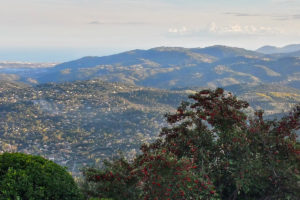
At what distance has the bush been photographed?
1089 cm

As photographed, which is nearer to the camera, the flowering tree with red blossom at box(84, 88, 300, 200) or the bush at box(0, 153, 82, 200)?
the bush at box(0, 153, 82, 200)

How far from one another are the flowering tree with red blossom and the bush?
227 centimetres

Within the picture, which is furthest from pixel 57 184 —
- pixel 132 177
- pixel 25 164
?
pixel 132 177

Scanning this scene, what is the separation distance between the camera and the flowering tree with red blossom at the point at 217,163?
12.0 metres

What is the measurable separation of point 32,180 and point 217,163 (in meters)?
8.77

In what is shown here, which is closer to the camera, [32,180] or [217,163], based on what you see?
[32,180]

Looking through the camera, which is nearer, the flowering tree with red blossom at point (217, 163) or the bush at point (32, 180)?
the bush at point (32, 180)

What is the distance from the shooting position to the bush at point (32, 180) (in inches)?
429

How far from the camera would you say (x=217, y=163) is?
15.2 m

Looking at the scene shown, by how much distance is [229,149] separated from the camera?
49.4 feet

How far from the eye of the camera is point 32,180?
11.5 meters

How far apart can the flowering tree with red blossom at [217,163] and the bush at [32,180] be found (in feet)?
7.44

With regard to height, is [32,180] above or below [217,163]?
above

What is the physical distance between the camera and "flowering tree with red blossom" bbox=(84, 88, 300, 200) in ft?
39.3
